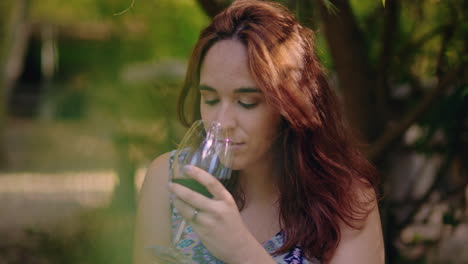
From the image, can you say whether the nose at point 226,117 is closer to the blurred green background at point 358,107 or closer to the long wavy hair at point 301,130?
the long wavy hair at point 301,130

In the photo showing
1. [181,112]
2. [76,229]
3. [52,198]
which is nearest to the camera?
[181,112]

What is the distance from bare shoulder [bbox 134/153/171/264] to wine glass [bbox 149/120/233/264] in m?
0.45

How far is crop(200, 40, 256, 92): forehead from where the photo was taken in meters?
1.93

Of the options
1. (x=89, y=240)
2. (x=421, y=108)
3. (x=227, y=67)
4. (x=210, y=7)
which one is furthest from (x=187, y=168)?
(x=89, y=240)

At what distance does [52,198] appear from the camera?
31.2 feet

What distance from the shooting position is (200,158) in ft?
5.60

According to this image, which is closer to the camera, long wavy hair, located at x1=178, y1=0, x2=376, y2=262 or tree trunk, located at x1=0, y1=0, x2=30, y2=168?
long wavy hair, located at x1=178, y1=0, x2=376, y2=262

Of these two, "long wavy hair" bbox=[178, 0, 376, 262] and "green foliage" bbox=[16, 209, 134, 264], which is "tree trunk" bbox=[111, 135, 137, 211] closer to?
"green foliage" bbox=[16, 209, 134, 264]

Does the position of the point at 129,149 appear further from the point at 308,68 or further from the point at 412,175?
the point at 308,68

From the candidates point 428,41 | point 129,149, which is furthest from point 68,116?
point 428,41

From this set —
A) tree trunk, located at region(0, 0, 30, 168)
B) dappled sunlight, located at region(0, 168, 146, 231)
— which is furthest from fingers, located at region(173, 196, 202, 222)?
tree trunk, located at region(0, 0, 30, 168)

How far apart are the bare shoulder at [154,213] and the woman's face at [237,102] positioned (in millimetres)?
420

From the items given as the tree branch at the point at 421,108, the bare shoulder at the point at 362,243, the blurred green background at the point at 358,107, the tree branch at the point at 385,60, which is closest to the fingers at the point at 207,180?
the bare shoulder at the point at 362,243

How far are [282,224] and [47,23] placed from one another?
14790 millimetres
